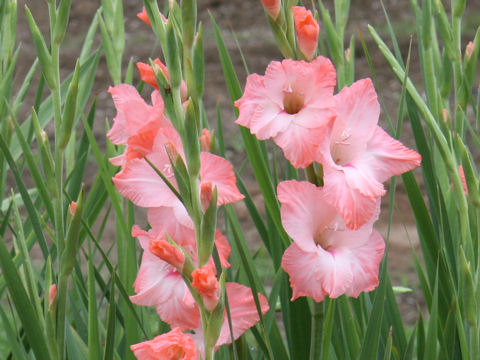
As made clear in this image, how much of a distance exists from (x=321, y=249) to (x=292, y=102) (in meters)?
0.14

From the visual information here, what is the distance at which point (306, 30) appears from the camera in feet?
2.23

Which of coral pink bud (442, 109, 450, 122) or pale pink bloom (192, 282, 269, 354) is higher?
coral pink bud (442, 109, 450, 122)

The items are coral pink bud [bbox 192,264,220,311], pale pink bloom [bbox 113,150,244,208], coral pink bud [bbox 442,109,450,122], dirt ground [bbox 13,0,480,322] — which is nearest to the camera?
coral pink bud [bbox 192,264,220,311]

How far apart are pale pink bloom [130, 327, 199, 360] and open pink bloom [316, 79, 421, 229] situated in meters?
0.17

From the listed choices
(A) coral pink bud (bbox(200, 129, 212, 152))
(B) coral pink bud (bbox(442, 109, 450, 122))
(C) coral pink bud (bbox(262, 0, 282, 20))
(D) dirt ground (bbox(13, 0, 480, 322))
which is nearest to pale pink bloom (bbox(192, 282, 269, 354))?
(A) coral pink bud (bbox(200, 129, 212, 152))

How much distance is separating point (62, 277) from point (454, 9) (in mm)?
585

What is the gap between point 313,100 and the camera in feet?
2.20

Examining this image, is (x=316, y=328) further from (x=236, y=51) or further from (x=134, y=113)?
(x=236, y=51)

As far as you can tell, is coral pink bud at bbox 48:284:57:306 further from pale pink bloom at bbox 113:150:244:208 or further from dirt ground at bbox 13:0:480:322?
dirt ground at bbox 13:0:480:322

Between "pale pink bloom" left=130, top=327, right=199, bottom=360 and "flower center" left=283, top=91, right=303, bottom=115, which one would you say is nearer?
"pale pink bloom" left=130, top=327, right=199, bottom=360

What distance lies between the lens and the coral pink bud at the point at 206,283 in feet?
1.81

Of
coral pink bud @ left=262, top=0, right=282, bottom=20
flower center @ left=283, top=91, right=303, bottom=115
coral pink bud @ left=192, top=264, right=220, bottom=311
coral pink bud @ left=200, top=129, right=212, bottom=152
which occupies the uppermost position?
coral pink bud @ left=262, top=0, right=282, bottom=20

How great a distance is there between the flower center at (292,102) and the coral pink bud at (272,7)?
0.07 m

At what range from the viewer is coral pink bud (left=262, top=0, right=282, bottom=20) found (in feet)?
2.20
